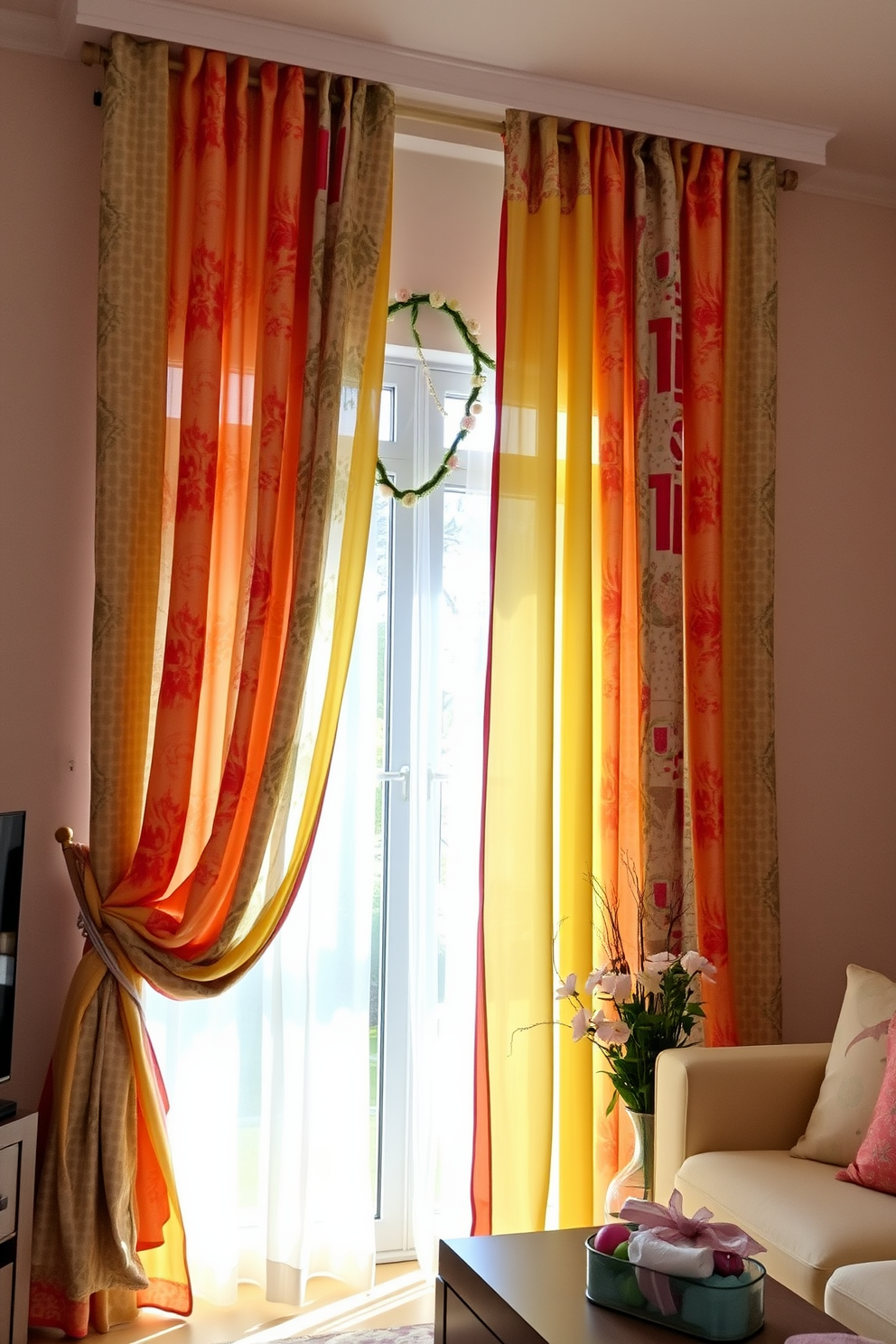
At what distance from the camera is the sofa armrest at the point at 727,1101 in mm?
2697

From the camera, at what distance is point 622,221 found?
3.38 metres

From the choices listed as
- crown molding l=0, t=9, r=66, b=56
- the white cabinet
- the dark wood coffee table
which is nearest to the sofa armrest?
the dark wood coffee table

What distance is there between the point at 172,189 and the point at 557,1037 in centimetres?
236

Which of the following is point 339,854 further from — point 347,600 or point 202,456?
point 202,456

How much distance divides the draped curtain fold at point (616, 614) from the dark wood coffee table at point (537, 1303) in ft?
3.30

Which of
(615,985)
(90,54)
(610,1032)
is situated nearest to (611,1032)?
(610,1032)

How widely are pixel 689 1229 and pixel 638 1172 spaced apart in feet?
3.80

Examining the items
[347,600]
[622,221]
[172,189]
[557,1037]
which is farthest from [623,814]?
[172,189]

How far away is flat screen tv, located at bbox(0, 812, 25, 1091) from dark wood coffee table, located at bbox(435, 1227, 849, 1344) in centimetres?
109

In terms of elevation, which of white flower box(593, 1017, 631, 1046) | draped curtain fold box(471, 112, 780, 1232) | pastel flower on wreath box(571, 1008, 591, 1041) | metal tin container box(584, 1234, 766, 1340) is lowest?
metal tin container box(584, 1234, 766, 1340)

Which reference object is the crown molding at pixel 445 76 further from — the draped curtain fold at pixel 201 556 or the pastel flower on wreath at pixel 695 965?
the pastel flower on wreath at pixel 695 965

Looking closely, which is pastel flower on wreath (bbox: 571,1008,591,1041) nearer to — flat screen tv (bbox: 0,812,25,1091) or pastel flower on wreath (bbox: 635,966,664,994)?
pastel flower on wreath (bbox: 635,966,664,994)

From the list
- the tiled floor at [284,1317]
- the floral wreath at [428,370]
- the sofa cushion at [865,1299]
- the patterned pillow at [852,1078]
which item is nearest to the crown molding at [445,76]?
the floral wreath at [428,370]

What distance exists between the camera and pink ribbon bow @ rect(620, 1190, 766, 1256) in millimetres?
1775
